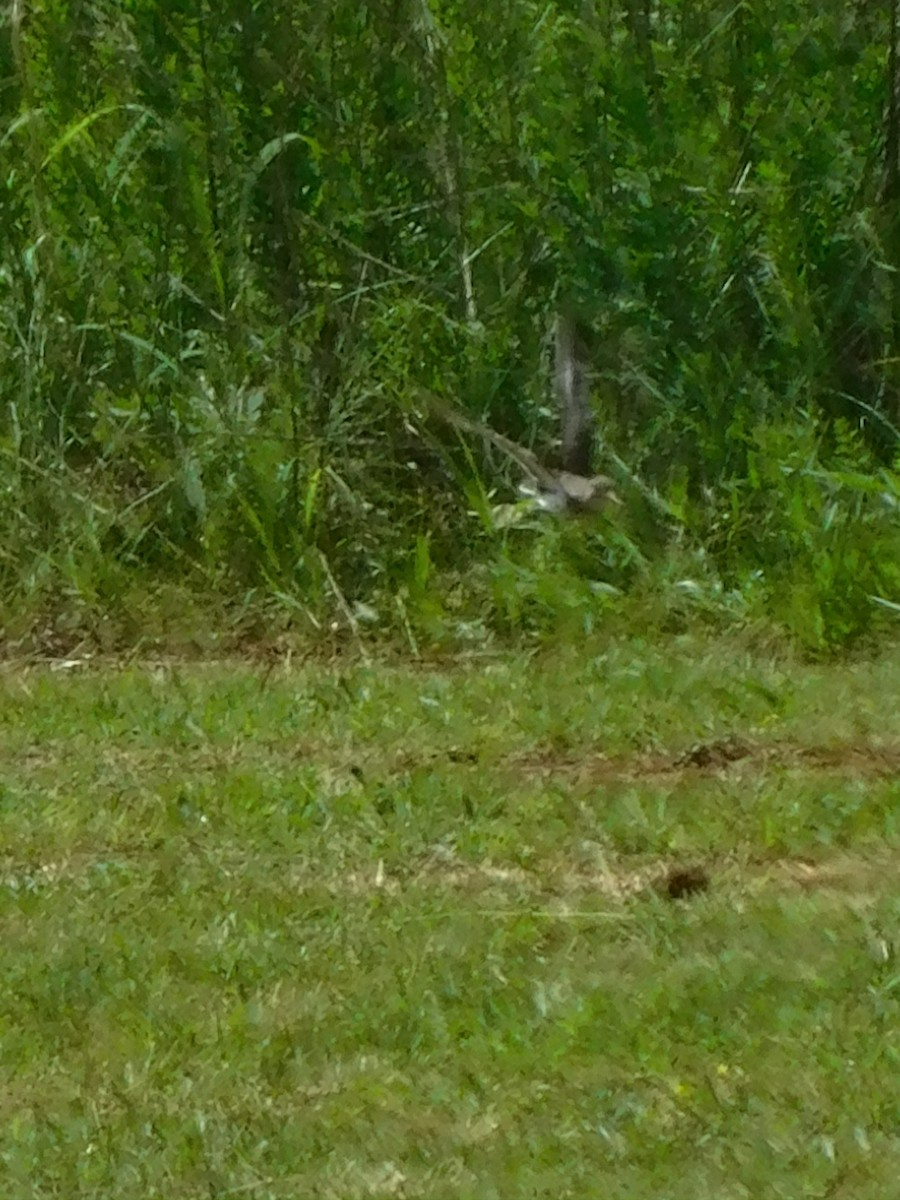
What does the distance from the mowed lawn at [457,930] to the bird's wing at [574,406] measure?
2.69 ft

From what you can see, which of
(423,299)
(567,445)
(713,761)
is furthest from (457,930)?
(423,299)

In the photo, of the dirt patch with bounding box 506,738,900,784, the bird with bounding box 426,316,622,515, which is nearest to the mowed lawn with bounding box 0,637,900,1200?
the dirt patch with bounding box 506,738,900,784

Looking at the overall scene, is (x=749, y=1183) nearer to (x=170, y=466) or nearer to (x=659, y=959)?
(x=659, y=959)

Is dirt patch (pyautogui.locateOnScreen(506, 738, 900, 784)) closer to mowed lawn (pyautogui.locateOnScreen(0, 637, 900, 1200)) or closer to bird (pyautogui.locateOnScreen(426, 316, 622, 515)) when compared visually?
mowed lawn (pyautogui.locateOnScreen(0, 637, 900, 1200))

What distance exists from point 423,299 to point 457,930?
93.1 inches

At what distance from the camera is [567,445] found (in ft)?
15.5

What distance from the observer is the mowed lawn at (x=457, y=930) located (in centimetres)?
230

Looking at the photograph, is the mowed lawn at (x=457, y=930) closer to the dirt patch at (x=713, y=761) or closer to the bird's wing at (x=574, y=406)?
the dirt patch at (x=713, y=761)

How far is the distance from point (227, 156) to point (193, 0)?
39cm

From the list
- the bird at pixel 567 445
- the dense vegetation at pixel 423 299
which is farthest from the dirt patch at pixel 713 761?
the bird at pixel 567 445

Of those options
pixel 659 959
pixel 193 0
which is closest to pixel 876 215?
pixel 193 0

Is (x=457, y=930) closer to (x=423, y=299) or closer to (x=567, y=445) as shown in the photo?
(x=567, y=445)

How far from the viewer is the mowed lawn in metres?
2.30

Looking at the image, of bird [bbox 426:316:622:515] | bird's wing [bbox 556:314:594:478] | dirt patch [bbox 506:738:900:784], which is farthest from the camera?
bird's wing [bbox 556:314:594:478]
